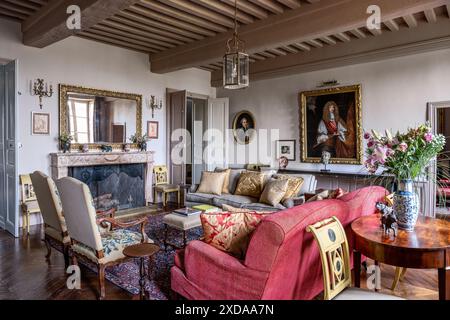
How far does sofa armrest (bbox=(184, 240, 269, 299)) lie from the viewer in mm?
1876

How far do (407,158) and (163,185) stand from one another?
207 inches

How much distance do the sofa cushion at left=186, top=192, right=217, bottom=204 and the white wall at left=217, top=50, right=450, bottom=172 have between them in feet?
8.56

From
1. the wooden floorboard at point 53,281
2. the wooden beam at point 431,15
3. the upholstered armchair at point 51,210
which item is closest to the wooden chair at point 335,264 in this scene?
the wooden floorboard at point 53,281

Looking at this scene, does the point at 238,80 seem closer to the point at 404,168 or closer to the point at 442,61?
the point at 404,168

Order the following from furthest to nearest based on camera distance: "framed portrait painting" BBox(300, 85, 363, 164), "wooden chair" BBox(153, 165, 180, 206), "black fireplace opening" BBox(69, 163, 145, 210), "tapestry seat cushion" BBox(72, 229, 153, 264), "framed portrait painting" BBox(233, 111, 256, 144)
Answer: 1. "framed portrait painting" BBox(233, 111, 256, 144)
2. "wooden chair" BBox(153, 165, 180, 206)
3. "framed portrait painting" BBox(300, 85, 363, 164)
4. "black fireplace opening" BBox(69, 163, 145, 210)
5. "tapestry seat cushion" BBox(72, 229, 153, 264)

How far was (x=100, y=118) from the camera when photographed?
18.7ft

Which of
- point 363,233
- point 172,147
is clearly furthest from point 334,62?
point 363,233

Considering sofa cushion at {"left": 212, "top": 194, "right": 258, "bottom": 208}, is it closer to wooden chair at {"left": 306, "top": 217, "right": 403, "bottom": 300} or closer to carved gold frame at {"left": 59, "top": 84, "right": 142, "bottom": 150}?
carved gold frame at {"left": 59, "top": 84, "right": 142, "bottom": 150}

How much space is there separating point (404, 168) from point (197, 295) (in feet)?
5.88

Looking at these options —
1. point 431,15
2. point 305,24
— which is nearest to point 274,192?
point 305,24

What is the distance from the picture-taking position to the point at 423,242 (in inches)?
74.8

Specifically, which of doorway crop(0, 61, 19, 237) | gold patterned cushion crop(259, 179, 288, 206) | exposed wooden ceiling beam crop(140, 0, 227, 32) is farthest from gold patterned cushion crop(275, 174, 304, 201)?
doorway crop(0, 61, 19, 237)

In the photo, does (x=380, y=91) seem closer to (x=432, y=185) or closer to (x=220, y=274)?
(x=432, y=185)
